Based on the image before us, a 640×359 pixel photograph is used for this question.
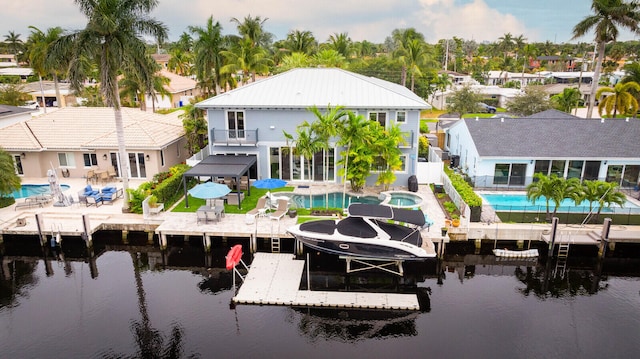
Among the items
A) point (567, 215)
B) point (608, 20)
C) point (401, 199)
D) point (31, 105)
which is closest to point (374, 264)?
point (401, 199)

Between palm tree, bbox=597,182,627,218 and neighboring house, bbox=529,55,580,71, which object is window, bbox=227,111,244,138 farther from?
neighboring house, bbox=529,55,580,71

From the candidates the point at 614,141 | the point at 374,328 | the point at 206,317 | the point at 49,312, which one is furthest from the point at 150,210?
the point at 614,141

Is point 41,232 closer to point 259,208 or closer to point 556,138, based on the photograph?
point 259,208

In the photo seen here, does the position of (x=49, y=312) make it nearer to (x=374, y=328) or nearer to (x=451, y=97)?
(x=374, y=328)

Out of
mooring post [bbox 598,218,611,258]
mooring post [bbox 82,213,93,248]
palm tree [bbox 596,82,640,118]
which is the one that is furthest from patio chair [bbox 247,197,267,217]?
palm tree [bbox 596,82,640,118]

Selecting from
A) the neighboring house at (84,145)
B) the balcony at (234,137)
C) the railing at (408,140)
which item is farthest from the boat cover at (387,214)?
the neighboring house at (84,145)
